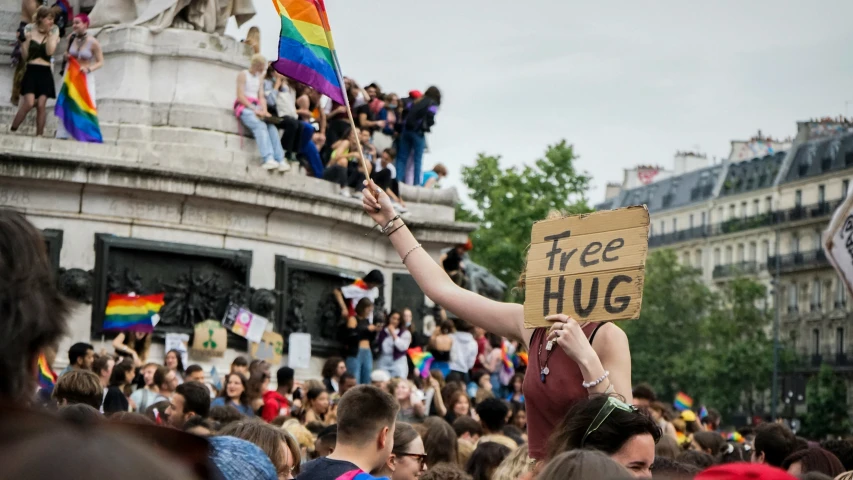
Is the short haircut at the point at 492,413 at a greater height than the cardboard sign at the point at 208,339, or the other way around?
the cardboard sign at the point at 208,339

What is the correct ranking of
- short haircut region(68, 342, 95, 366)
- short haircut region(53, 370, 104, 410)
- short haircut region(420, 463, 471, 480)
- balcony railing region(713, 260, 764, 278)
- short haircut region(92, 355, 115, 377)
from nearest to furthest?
short haircut region(420, 463, 471, 480) → short haircut region(53, 370, 104, 410) → short haircut region(92, 355, 115, 377) → short haircut region(68, 342, 95, 366) → balcony railing region(713, 260, 764, 278)

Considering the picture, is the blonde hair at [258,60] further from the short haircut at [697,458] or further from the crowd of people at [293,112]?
the short haircut at [697,458]

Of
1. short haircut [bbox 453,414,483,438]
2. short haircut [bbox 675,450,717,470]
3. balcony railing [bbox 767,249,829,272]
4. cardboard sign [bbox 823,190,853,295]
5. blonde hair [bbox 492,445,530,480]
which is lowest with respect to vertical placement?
blonde hair [bbox 492,445,530,480]

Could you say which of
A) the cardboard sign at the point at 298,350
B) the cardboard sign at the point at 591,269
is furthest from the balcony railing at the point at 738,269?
the cardboard sign at the point at 591,269

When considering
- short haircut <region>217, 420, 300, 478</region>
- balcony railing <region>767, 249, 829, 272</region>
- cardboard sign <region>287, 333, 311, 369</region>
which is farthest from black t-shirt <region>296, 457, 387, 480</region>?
balcony railing <region>767, 249, 829, 272</region>

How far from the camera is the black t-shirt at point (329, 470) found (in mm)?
5891

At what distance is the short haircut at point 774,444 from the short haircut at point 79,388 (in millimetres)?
3903

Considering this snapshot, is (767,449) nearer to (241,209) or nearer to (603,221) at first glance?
(603,221)

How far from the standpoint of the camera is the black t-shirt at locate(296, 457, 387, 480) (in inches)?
232

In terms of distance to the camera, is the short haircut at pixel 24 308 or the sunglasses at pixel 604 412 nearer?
the short haircut at pixel 24 308

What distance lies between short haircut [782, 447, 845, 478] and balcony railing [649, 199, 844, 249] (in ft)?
271

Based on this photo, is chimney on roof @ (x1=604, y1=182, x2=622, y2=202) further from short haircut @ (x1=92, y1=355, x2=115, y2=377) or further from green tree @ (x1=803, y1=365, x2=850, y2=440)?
short haircut @ (x1=92, y1=355, x2=115, y2=377)

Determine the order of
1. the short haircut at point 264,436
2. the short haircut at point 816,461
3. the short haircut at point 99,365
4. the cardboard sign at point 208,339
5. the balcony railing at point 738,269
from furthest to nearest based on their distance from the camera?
the balcony railing at point 738,269 → the cardboard sign at point 208,339 → the short haircut at point 99,365 → the short haircut at point 816,461 → the short haircut at point 264,436

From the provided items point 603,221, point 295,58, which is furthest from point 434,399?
Answer: point 603,221
